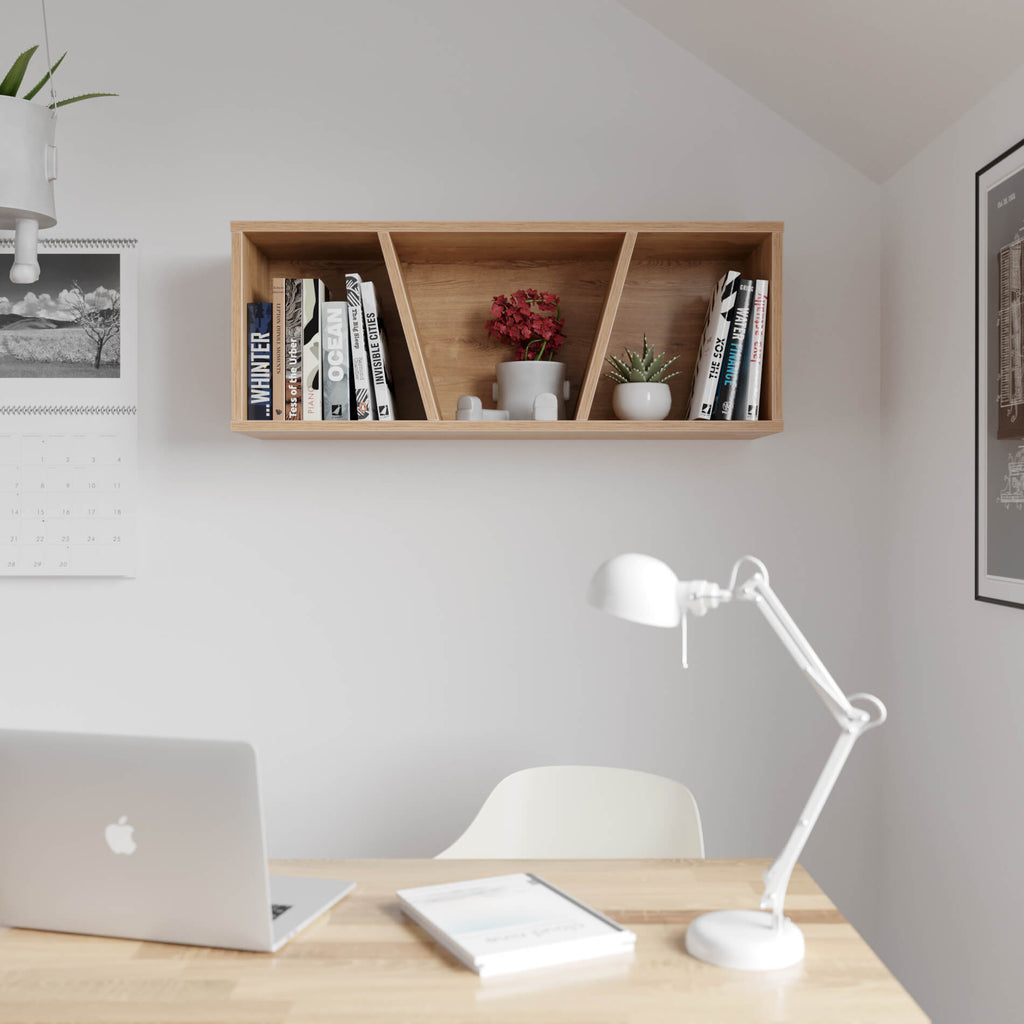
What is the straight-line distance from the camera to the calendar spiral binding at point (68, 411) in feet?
8.12

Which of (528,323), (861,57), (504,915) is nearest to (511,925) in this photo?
(504,915)

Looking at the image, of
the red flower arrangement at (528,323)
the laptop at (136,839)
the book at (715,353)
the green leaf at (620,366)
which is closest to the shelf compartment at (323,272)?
the red flower arrangement at (528,323)

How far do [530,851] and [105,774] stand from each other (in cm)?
99

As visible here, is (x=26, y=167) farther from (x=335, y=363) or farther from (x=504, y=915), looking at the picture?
(x=504, y=915)

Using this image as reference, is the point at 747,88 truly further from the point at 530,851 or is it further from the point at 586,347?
the point at 530,851

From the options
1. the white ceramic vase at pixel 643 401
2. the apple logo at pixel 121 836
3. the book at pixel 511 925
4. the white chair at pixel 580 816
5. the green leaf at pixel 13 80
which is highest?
the green leaf at pixel 13 80

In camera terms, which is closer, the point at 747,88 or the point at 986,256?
the point at 986,256

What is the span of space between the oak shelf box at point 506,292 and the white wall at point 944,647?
0.34m

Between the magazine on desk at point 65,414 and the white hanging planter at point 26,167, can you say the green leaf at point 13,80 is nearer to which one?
the white hanging planter at point 26,167

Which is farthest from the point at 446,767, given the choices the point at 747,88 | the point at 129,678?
the point at 747,88

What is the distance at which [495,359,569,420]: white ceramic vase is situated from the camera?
2.32m

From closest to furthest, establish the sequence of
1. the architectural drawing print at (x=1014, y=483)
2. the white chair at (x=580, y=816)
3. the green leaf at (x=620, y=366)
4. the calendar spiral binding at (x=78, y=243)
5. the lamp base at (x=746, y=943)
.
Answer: the lamp base at (x=746, y=943) → the architectural drawing print at (x=1014, y=483) → the white chair at (x=580, y=816) → the green leaf at (x=620, y=366) → the calendar spiral binding at (x=78, y=243)

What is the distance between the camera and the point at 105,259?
247 centimetres

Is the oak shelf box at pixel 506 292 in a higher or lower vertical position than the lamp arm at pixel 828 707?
higher
